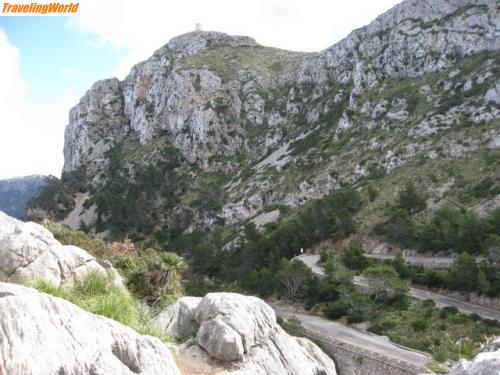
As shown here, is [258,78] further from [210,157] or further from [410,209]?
[410,209]

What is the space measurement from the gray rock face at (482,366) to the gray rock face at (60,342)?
6.77m

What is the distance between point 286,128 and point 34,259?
115 m

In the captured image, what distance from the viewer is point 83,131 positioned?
162 metres

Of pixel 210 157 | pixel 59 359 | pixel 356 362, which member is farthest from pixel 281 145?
pixel 59 359

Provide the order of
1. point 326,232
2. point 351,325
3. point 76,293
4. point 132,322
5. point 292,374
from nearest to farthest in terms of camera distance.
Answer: point 132,322, point 76,293, point 292,374, point 351,325, point 326,232

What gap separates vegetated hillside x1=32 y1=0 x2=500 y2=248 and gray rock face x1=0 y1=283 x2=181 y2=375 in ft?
178

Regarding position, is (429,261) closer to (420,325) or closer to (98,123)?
(420,325)

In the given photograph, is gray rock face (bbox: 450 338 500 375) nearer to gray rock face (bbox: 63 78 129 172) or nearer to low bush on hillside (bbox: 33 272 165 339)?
low bush on hillside (bbox: 33 272 165 339)

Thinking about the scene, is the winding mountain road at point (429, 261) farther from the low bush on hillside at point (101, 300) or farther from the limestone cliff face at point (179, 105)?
the limestone cliff face at point (179, 105)

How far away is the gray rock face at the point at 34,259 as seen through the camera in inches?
637

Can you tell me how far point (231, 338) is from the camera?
17578 mm

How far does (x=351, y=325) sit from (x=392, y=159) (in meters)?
43.0

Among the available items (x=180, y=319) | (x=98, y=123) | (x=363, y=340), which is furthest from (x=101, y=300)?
(x=98, y=123)

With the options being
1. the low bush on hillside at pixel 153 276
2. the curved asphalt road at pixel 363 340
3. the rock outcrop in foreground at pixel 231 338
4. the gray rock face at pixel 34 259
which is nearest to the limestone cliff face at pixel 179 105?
the curved asphalt road at pixel 363 340
